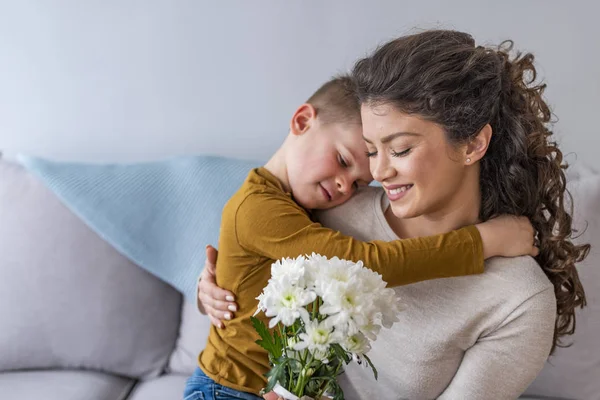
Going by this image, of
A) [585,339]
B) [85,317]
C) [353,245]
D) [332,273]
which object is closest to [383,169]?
[353,245]

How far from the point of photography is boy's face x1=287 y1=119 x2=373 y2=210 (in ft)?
5.25

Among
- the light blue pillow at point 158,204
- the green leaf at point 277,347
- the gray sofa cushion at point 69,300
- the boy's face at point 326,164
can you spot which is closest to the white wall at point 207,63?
the light blue pillow at point 158,204

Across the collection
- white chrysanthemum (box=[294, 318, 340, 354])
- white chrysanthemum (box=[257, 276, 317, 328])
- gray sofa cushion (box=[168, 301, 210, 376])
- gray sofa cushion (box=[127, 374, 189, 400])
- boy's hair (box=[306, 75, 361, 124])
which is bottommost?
gray sofa cushion (box=[127, 374, 189, 400])

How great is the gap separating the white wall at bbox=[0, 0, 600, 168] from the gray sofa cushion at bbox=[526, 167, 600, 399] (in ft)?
1.49

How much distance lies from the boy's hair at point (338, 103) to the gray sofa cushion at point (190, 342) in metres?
0.83

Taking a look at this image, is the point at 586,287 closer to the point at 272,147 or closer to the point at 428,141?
the point at 428,141

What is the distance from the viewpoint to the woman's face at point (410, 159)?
1426 millimetres

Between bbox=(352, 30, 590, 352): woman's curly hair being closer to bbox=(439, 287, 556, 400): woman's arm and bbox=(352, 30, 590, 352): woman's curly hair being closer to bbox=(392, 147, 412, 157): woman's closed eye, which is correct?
bbox=(392, 147, 412, 157): woman's closed eye

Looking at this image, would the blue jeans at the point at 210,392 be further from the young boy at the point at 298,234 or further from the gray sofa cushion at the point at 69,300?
the gray sofa cushion at the point at 69,300

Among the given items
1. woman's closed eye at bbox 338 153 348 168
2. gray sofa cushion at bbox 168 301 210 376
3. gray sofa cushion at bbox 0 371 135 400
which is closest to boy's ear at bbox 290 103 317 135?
woman's closed eye at bbox 338 153 348 168

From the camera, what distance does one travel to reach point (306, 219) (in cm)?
154

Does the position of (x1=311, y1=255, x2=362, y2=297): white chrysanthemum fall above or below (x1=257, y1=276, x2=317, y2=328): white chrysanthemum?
above

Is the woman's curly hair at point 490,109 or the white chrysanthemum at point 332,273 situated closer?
the white chrysanthemum at point 332,273

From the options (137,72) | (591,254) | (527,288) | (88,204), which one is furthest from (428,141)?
(137,72)
